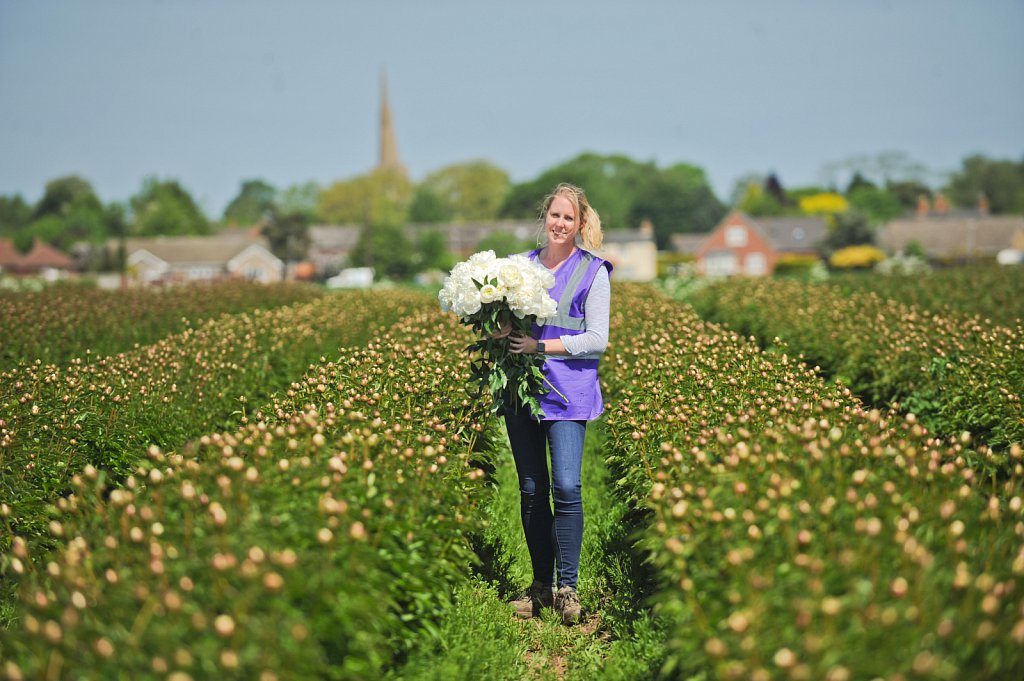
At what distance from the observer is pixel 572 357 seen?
14.6 ft

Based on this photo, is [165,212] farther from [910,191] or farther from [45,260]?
[910,191]

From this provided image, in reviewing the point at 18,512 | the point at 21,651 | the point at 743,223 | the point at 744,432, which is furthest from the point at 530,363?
the point at 743,223

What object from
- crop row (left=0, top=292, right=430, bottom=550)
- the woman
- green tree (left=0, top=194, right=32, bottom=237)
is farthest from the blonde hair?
green tree (left=0, top=194, right=32, bottom=237)

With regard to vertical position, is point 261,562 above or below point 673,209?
below

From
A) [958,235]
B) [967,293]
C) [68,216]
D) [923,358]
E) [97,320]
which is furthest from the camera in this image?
[68,216]

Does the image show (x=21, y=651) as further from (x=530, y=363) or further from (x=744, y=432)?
(x=744, y=432)

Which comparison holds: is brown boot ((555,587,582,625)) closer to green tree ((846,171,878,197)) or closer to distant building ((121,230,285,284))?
distant building ((121,230,285,284))

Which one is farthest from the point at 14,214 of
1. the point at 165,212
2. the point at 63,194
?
the point at 165,212

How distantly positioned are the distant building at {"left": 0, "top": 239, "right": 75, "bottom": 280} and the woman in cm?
9076

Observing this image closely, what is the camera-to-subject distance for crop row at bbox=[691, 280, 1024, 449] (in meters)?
5.82

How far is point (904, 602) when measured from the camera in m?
2.42

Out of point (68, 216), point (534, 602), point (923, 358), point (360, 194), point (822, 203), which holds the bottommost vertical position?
point (534, 602)

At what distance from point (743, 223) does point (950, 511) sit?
7431 cm

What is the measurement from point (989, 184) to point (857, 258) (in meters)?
80.5
